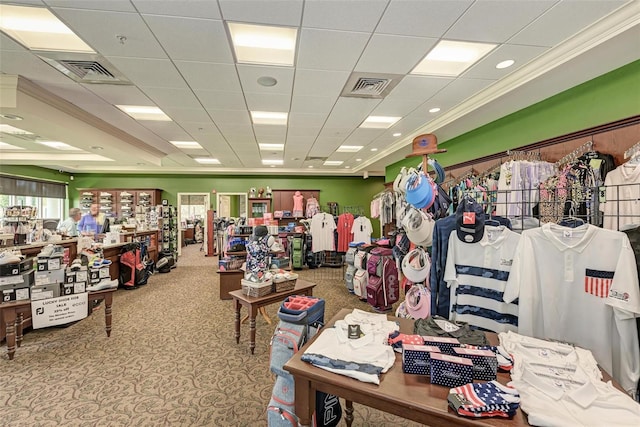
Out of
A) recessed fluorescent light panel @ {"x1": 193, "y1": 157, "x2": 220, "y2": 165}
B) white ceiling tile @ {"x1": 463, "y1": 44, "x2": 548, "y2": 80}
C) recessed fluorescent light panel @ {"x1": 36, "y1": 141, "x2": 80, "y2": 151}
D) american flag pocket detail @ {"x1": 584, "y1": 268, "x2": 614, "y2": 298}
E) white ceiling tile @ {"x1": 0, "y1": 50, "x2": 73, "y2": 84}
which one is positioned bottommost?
american flag pocket detail @ {"x1": 584, "y1": 268, "x2": 614, "y2": 298}

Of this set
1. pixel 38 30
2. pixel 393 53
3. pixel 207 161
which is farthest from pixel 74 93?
pixel 207 161

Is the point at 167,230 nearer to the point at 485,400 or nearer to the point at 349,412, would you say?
the point at 349,412

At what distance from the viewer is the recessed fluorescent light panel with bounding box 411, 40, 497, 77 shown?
2.78m

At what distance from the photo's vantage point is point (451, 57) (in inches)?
119

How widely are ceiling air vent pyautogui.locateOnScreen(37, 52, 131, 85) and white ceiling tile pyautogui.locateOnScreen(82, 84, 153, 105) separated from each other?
13 cm

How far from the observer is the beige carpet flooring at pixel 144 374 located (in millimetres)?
2207

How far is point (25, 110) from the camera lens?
366 cm

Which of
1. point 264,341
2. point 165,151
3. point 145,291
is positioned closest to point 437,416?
point 264,341

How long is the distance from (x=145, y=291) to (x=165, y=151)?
12.1 ft

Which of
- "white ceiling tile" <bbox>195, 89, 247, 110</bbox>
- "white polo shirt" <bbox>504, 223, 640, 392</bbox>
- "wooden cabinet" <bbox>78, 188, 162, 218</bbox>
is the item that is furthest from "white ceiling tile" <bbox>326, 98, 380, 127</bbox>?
"wooden cabinet" <bbox>78, 188, 162, 218</bbox>

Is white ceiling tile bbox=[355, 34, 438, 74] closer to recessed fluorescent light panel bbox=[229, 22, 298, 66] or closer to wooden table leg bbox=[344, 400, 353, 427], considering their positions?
recessed fluorescent light panel bbox=[229, 22, 298, 66]

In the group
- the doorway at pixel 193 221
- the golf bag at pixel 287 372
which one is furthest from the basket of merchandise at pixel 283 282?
the doorway at pixel 193 221

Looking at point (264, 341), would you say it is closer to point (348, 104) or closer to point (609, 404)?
point (609, 404)

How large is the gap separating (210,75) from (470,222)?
3.17 meters
